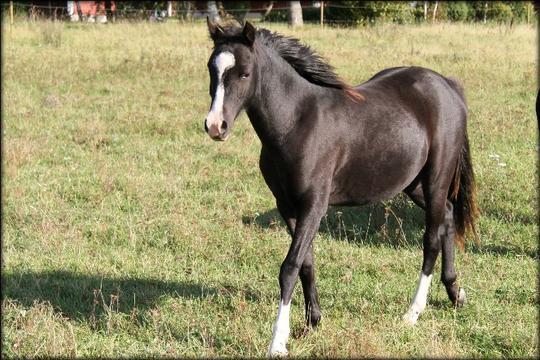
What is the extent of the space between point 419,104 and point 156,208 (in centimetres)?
336

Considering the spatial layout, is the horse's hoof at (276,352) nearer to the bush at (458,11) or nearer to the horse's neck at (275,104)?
the horse's neck at (275,104)

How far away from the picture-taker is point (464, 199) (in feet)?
18.1

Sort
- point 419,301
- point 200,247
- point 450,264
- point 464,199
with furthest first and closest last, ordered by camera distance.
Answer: point 200,247 → point 464,199 → point 450,264 → point 419,301

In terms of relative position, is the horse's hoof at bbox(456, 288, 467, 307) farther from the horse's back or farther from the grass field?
the horse's back

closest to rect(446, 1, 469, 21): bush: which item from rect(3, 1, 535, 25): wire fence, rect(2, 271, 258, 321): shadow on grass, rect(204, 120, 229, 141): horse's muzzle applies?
rect(3, 1, 535, 25): wire fence

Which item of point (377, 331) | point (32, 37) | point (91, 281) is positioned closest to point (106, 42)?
point (32, 37)

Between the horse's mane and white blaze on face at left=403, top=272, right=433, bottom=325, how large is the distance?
143 centimetres

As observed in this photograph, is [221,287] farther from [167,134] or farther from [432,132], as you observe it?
[167,134]

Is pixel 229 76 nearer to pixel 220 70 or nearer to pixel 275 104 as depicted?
pixel 220 70

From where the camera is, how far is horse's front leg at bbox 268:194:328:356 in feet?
13.6

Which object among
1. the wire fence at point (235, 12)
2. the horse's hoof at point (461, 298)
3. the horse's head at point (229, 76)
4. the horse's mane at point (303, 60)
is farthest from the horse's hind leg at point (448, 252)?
the wire fence at point (235, 12)

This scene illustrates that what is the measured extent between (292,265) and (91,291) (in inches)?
75.9

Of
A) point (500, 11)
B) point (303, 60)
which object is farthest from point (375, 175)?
point (500, 11)

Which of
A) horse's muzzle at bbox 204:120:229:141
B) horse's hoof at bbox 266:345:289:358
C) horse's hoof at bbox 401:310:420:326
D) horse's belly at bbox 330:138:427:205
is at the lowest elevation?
horse's hoof at bbox 401:310:420:326
